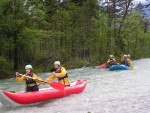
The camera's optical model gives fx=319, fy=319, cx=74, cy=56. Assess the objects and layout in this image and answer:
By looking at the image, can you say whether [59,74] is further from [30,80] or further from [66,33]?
[66,33]

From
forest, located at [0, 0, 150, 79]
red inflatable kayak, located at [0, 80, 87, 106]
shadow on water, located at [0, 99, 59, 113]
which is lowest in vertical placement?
shadow on water, located at [0, 99, 59, 113]

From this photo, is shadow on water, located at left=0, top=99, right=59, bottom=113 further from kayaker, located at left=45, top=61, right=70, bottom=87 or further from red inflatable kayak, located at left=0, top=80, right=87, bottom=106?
kayaker, located at left=45, top=61, right=70, bottom=87

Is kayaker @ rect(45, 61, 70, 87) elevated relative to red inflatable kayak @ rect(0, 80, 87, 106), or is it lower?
elevated

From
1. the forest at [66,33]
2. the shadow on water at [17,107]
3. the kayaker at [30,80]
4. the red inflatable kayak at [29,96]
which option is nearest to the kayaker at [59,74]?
the red inflatable kayak at [29,96]

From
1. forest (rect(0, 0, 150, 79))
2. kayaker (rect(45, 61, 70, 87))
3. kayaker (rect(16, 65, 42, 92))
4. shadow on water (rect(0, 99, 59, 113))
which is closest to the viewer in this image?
shadow on water (rect(0, 99, 59, 113))

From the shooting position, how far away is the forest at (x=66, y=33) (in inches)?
925

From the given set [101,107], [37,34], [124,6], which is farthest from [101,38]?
[101,107]

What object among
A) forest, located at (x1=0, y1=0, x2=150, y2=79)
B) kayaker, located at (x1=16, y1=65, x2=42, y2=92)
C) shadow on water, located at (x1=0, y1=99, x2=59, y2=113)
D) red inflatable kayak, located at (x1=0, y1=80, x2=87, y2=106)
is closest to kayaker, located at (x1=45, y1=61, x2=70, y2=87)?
red inflatable kayak, located at (x1=0, y1=80, x2=87, y2=106)

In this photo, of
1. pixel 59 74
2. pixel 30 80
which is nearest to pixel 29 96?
pixel 30 80

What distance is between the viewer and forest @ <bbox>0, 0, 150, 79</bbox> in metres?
23.5

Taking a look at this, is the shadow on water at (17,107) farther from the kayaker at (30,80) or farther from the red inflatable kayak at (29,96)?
the kayaker at (30,80)

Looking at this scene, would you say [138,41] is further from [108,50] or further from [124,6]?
[108,50]

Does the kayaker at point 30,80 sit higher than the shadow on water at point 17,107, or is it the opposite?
the kayaker at point 30,80

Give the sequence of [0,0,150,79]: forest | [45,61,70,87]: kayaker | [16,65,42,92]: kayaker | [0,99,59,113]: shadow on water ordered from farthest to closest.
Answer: [0,0,150,79]: forest < [45,61,70,87]: kayaker < [16,65,42,92]: kayaker < [0,99,59,113]: shadow on water
